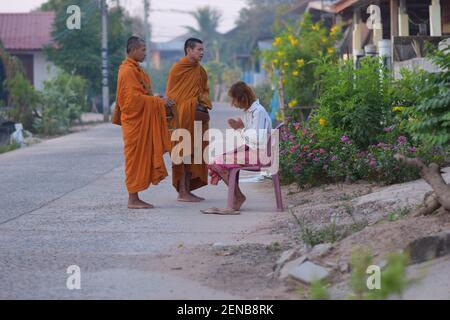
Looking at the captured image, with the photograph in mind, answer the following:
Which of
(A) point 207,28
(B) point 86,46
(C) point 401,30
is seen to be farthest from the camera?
(A) point 207,28

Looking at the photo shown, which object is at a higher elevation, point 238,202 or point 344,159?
point 344,159

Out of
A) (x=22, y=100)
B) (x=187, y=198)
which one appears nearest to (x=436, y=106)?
(x=187, y=198)

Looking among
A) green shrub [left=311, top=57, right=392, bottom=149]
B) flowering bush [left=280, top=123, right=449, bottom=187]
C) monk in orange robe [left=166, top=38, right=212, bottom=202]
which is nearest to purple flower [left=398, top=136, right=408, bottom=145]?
flowering bush [left=280, top=123, right=449, bottom=187]

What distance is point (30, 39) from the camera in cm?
4419

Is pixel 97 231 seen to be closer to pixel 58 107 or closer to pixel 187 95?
pixel 187 95

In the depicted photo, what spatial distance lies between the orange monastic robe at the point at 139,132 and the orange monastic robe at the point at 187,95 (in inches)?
17.9

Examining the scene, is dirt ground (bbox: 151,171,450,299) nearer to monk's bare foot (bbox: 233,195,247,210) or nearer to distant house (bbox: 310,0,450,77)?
monk's bare foot (bbox: 233,195,247,210)

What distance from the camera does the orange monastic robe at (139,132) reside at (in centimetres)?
1089

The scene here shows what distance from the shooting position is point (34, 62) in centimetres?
4475

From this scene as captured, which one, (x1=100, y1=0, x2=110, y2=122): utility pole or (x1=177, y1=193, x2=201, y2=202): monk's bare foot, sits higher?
(x1=100, y1=0, x2=110, y2=122): utility pole

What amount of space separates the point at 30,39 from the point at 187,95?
1345 inches

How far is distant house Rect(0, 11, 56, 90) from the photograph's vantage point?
43.8m
